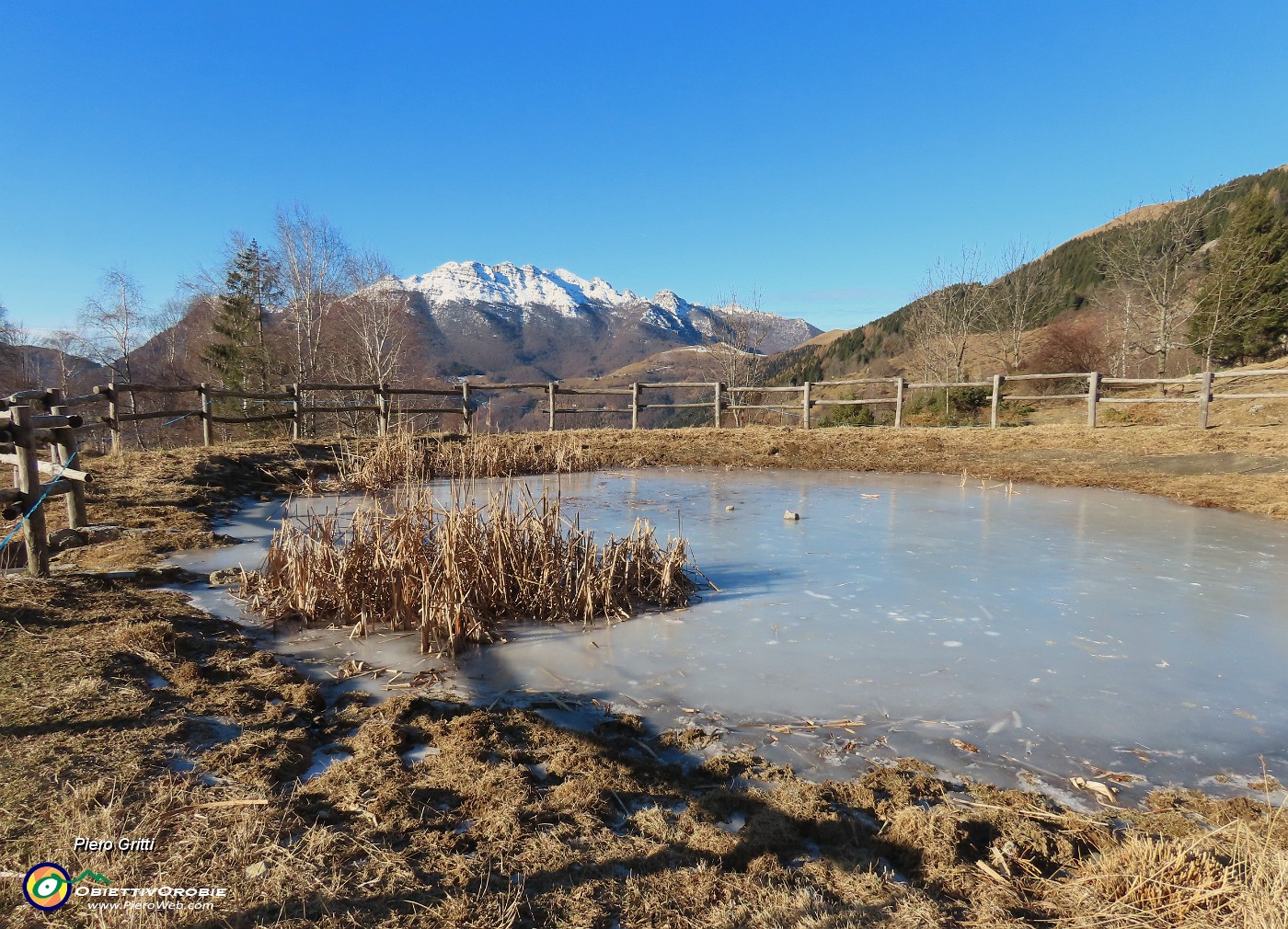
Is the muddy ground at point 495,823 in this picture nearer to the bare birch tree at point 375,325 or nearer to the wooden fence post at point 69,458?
the wooden fence post at point 69,458

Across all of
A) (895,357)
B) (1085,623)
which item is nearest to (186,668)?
(1085,623)

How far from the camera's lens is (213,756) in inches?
91.5

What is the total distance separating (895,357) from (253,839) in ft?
215

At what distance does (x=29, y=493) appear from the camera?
14.3ft

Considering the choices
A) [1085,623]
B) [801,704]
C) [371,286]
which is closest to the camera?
[801,704]

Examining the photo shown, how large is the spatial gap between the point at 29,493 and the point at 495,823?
427 cm

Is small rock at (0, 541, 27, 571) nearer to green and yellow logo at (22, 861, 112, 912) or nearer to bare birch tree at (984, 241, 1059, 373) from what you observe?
green and yellow logo at (22, 861, 112, 912)

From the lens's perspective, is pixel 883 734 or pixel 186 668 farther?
pixel 186 668

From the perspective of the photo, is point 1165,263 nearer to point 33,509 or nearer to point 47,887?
point 33,509

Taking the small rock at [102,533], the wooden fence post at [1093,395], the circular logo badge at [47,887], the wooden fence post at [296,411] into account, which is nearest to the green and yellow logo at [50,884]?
the circular logo badge at [47,887]

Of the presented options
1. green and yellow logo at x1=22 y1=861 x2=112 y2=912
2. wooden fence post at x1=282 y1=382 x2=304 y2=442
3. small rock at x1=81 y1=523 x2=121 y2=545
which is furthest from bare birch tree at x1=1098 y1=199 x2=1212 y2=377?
green and yellow logo at x1=22 y1=861 x2=112 y2=912

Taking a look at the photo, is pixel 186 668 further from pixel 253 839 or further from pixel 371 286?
pixel 371 286

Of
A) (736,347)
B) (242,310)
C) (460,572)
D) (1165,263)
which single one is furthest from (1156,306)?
(242,310)

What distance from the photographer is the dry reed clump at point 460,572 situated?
398 centimetres
